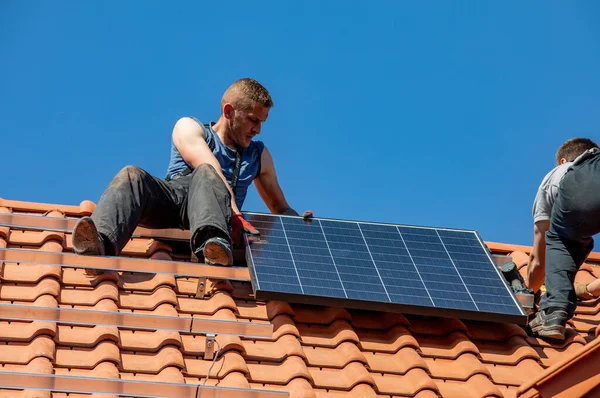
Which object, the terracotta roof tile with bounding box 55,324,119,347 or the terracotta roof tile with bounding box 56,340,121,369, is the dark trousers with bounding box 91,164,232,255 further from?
the terracotta roof tile with bounding box 56,340,121,369

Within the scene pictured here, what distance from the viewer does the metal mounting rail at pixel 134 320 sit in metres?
6.31

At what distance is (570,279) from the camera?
25.4 feet

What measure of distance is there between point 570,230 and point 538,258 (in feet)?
3.17

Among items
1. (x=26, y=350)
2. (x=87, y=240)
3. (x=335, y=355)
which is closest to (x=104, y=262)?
(x=87, y=240)

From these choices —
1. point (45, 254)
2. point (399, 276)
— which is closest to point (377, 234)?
point (399, 276)

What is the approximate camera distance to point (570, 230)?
307 inches

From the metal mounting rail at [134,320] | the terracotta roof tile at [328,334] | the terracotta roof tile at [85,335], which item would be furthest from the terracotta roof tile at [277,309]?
the terracotta roof tile at [85,335]

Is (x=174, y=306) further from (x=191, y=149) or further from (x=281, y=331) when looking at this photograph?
(x=191, y=149)

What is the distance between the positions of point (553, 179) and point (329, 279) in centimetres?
245

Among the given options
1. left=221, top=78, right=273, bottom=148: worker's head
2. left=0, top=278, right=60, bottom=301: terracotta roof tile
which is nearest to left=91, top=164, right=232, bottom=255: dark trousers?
left=0, top=278, right=60, bottom=301: terracotta roof tile

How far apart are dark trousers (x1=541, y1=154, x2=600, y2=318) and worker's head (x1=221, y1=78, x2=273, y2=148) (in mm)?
2455

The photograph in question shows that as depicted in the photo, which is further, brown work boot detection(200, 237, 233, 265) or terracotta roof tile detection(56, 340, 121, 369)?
brown work boot detection(200, 237, 233, 265)

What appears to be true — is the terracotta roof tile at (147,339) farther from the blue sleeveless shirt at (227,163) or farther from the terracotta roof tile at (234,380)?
the blue sleeveless shirt at (227,163)

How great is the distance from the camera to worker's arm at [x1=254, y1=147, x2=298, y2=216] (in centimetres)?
892
